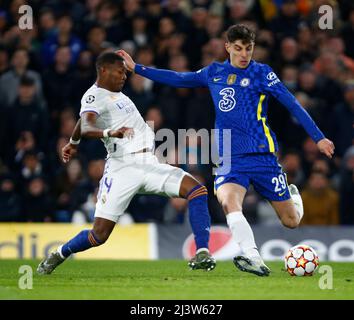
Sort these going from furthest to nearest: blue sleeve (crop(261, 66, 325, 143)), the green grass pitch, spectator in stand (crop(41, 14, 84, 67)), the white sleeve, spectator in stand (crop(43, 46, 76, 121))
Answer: spectator in stand (crop(41, 14, 84, 67)), spectator in stand (crop(43, 46, 76, 121)), the white sleeve, blue sleeve (crop(261, 66, 325, 143)), the green grass pitch

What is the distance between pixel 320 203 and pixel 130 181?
519 cm

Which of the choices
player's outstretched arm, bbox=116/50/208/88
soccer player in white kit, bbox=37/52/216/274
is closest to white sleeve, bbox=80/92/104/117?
soccer player in white kit, bbox=37/52/216/274

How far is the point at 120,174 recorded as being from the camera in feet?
31.8

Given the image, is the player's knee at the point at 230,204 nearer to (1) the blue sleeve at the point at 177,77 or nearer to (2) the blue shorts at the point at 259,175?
(2) the blue shorts at the point at 259,175

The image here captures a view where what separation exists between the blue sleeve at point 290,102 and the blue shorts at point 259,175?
55 centimetres

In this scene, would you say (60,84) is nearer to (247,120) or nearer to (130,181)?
(130,181)

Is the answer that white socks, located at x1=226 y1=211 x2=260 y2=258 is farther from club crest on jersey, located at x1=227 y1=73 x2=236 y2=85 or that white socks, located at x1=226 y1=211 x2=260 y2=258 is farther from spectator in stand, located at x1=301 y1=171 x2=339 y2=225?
spectator in stand, located at x1=301 y1=171 x2=339 y2=225

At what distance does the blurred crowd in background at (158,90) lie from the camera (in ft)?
47.3

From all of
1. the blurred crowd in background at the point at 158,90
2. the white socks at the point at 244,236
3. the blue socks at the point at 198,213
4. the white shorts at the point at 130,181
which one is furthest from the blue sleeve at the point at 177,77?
the blurred crowd in background at the point at 158,90

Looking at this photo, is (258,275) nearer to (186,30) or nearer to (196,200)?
(196,200)

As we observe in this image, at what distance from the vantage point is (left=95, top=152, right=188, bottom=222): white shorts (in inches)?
379

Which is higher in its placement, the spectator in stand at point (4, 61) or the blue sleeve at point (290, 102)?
the spectator in stand at point (4, 61)

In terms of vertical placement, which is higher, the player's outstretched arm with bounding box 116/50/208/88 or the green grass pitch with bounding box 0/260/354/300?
the player's outstretched arm with bounding box 116/50/208/88

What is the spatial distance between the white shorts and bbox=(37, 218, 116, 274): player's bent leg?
0.08m
